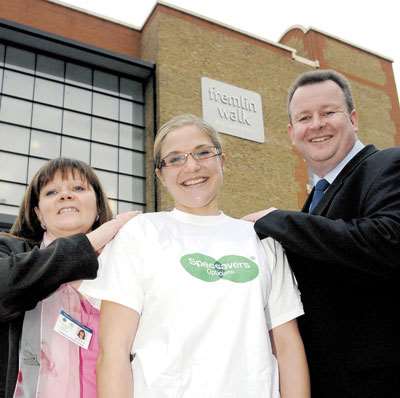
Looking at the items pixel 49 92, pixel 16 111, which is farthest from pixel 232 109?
pixel 16 111

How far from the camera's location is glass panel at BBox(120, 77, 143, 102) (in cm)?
1589

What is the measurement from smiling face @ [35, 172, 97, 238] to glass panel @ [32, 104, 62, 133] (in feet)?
39.1

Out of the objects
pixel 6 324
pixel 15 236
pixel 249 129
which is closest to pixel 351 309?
pixel 6 324

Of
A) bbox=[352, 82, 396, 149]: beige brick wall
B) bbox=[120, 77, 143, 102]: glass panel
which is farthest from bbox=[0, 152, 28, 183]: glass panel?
bbox=[352, 82, 396, 149]: beige brick wall

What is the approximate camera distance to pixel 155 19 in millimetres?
16469

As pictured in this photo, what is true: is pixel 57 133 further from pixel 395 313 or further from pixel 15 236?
pixel 395 313

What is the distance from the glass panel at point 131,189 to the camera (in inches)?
571

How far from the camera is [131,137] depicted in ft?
50.4

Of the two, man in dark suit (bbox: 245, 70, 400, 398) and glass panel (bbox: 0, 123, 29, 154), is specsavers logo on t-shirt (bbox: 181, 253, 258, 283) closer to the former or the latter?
man in dark suit (bbox: 245, 70, 400, 398)

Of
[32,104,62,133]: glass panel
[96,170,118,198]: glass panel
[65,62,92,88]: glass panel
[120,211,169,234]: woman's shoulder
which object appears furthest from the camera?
[65,62,92,88]: glass panel

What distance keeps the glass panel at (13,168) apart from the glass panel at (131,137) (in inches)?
123

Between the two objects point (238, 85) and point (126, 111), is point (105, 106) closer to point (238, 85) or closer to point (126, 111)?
point (126, 111)

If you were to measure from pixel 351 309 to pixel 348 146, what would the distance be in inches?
43.5

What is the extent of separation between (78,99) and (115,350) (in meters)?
14.0
